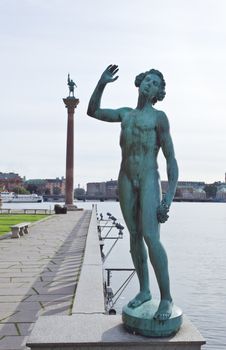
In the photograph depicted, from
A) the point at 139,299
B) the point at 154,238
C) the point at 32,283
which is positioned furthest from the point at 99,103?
the point at 32,283

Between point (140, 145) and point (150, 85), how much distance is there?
0.66m

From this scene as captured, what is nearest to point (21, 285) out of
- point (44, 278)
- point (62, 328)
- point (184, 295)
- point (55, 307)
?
point (44, 278)

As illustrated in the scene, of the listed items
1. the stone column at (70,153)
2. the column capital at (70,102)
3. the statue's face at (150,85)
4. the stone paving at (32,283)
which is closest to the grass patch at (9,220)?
the stone paving at (32,283)

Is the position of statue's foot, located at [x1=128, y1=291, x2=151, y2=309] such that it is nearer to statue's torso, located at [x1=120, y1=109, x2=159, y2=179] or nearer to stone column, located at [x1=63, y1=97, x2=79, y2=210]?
statue's torso, located at [x1=120, y1=109, x2=159, y2=179]

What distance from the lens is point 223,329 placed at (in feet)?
43.6

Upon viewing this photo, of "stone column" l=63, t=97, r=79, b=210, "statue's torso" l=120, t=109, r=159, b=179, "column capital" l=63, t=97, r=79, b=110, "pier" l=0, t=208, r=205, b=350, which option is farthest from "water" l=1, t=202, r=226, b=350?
"column capital" l=63, t=97, r=79, b=110

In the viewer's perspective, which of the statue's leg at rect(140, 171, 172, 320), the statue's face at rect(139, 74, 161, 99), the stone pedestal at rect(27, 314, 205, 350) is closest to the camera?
the stone pedestal at rect(27, 314, 205, 350)

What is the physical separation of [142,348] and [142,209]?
135 cm

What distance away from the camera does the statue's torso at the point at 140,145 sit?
17.1 ft

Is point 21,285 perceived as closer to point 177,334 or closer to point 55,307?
point 55,307

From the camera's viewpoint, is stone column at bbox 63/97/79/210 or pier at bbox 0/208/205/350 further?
stone column at bbox 63/97/79/210

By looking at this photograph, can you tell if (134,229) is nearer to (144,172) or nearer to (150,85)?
(144,172)

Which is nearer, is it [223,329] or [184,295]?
[223,329]

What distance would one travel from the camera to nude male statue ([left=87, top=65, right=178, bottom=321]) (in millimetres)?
5059
